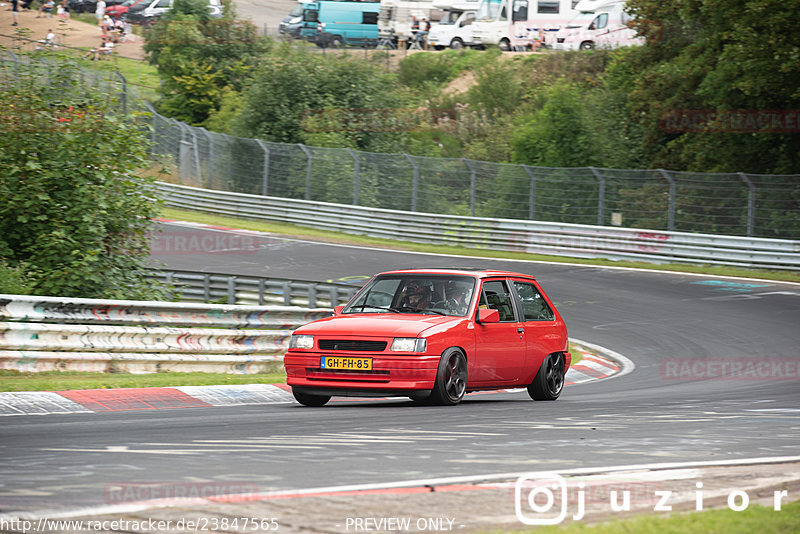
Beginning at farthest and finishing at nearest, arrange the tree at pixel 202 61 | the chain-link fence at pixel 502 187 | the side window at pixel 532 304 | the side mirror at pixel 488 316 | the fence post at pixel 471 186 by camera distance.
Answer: the tree at pixel 202 61, the fence post at pixel 471 186, the chain-link fence at pixel 502 187, the side window at pixel 532 304, the side mirror at pixel 488 316

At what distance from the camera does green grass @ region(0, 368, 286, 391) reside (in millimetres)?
10453

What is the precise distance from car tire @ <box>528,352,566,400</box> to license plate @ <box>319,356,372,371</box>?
2585mm

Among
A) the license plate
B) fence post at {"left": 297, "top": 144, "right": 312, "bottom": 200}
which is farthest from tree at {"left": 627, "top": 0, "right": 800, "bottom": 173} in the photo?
the license plate

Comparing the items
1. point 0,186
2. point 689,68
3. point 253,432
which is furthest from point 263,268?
point 253,432

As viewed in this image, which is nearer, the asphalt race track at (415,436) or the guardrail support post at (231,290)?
the asphalt race track at (415,436)

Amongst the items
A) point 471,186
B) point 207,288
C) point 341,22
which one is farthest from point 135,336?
point 341,22

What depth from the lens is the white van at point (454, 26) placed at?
199 ft

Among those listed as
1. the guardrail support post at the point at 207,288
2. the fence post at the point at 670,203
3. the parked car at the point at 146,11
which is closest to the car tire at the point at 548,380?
the guardrail support post at the point at 207,288

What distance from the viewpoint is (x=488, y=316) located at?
35.4ft

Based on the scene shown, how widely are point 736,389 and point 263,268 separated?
53.2 ft

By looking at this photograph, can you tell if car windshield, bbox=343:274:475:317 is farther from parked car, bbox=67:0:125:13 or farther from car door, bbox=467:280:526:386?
parked car, bbox=67:0:125:13

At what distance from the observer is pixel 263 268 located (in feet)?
88.3

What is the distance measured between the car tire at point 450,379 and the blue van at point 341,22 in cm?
A: 5555

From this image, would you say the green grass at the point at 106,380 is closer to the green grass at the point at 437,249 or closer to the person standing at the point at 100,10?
the green grass at the point at 437,249
